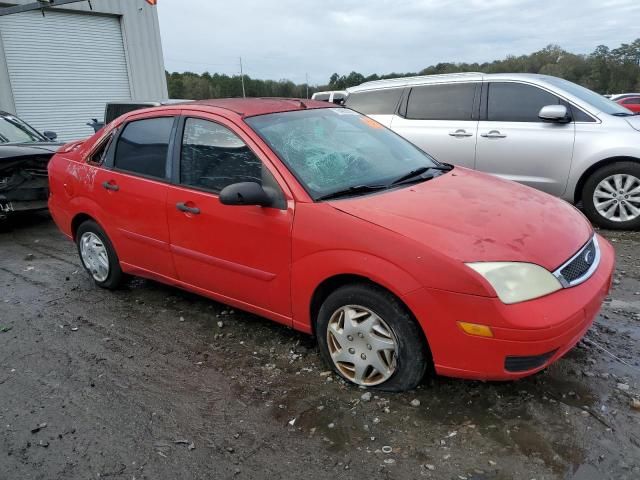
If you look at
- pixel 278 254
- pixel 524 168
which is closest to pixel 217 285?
pixel 278 254

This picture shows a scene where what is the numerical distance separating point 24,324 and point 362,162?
291cm

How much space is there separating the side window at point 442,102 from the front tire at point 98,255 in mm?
4349

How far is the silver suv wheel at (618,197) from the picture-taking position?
220 inches

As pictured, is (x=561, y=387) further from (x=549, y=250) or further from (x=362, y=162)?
(x=362, y=162)

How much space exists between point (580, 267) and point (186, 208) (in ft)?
8.05

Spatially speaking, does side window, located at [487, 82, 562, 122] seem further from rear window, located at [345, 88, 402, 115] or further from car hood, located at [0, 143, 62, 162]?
car hood, located at [0, 143, 62, 162]

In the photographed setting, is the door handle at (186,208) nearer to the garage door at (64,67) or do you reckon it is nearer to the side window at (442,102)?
the side window at (442,102)

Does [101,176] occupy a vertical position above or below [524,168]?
above

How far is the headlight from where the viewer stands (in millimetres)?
2391

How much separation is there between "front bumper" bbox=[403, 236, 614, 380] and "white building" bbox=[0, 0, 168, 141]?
48.0 feet

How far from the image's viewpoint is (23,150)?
6.94m

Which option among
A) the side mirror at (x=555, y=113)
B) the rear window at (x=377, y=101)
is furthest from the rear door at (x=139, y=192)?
the side mirror at (x=555, y=113)

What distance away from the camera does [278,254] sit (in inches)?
121

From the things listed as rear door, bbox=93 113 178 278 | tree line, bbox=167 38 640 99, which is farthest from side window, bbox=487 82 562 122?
tree line, bbox=167 38 640 99
